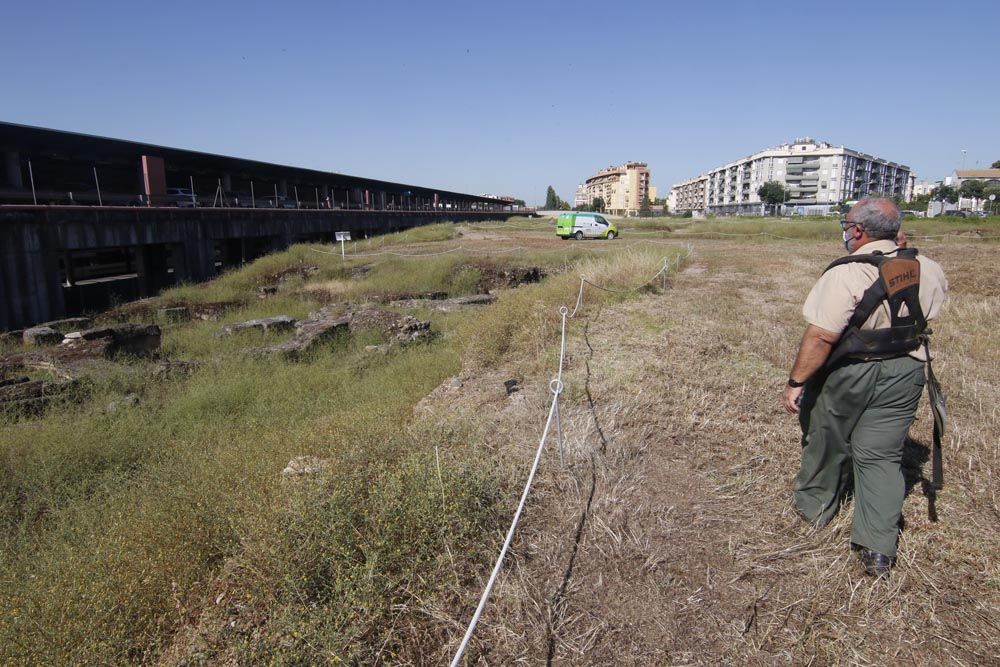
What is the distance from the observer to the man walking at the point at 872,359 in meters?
2.70

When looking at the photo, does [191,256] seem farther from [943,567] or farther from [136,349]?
[943,567]

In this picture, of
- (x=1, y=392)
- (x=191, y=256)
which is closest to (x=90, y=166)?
(x=191, y=256)

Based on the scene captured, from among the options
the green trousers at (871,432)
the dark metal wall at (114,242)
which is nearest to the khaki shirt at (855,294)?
the green trousers at (871,432)

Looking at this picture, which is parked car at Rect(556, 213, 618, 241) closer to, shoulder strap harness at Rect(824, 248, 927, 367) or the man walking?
the man walking

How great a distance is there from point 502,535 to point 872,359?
2.09 m

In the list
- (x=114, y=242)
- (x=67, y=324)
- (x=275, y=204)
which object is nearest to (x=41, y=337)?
(x=67, y=324)

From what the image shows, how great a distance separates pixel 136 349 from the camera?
1070cm

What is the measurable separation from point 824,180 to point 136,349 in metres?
116

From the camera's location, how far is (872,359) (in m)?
2.77

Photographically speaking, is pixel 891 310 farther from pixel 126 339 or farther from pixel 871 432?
pixel 126 339

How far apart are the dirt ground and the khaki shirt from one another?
1123 mm

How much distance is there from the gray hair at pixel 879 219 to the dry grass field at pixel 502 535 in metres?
1.51

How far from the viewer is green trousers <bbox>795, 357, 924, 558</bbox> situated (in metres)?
2.72

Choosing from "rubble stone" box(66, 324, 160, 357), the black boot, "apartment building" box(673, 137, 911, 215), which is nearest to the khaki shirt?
the black boot
